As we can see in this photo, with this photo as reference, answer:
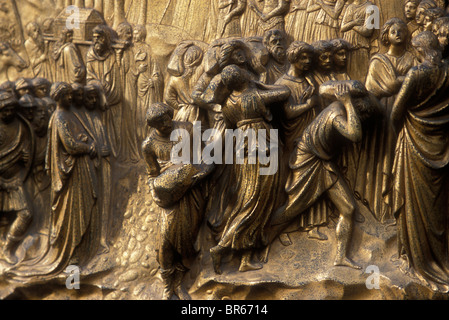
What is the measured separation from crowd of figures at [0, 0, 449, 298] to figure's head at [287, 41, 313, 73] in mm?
13

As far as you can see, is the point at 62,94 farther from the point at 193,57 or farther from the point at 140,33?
the point at 193,57

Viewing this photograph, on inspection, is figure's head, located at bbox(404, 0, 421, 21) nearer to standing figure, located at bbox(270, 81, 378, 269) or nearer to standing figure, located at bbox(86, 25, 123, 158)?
standing figure, located at bbox(270, 81, 378, 269)

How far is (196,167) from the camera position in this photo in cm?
825

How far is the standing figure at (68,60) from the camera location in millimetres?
9070

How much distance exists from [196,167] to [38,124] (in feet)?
6.40

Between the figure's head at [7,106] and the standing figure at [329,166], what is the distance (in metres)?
2.98

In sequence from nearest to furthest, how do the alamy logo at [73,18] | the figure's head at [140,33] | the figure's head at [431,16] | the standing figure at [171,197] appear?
the figure's head at [431,16], the standing figure at [171,197], the figure's head at [140,33], the alamy logo at [73,18]

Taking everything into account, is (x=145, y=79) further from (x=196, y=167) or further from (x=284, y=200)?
(x=284, y=200)

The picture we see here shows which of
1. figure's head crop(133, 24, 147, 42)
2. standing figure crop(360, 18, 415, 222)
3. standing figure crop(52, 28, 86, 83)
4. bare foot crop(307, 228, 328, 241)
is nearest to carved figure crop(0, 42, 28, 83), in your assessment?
standing figure crop(52, 28, 86, 83)

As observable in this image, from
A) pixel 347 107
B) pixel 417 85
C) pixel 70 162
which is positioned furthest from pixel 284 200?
pixel 70 162

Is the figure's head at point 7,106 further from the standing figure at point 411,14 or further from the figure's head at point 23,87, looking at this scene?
the standing figure at point 411,14

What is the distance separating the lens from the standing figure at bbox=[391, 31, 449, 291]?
7812mm

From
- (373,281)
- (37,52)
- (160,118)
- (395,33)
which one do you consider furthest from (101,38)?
(373,281)

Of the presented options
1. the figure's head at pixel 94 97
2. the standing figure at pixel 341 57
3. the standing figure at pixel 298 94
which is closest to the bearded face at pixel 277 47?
the standing figure at pixel 298 94
